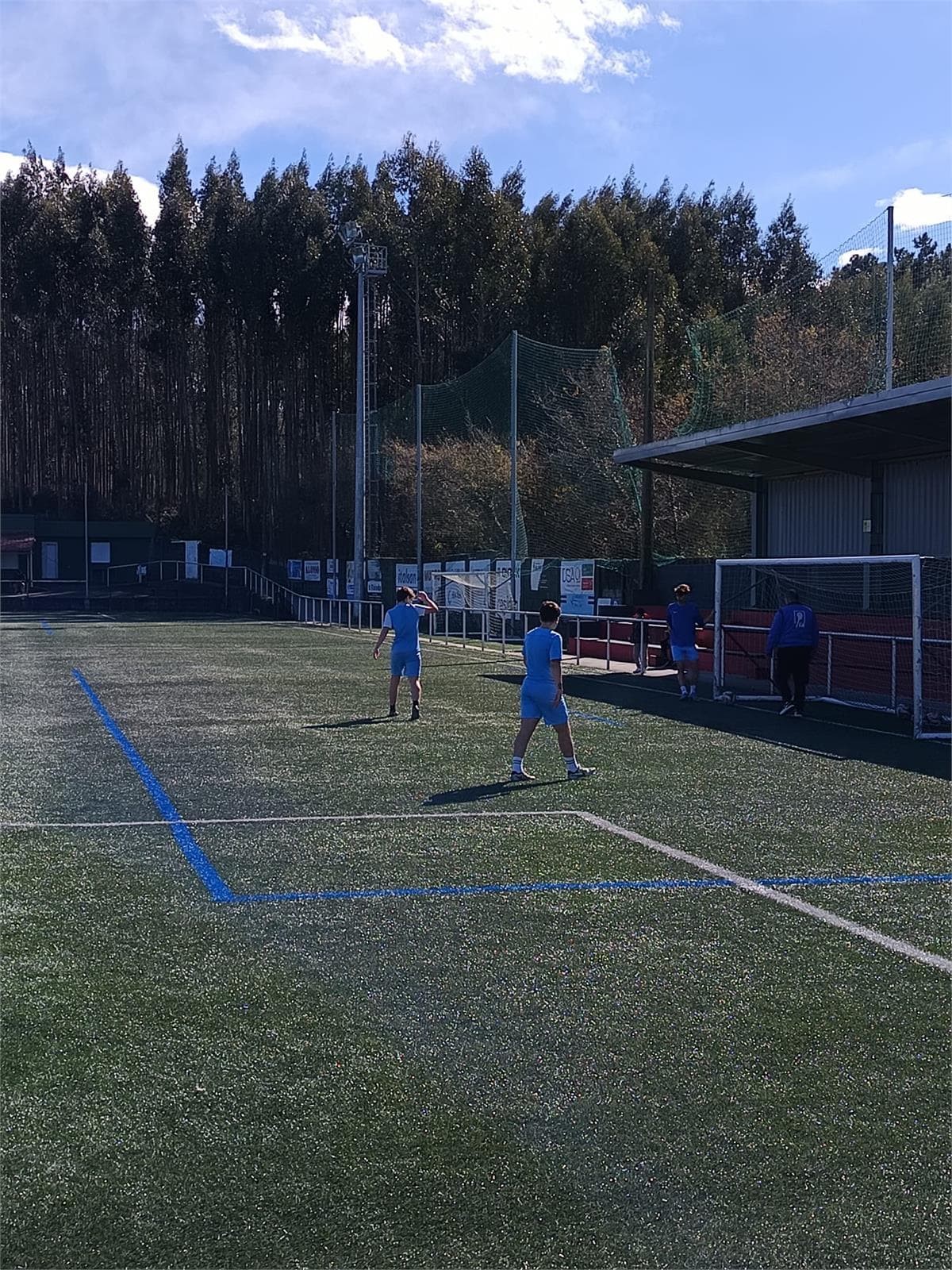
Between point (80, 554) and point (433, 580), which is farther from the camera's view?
point (80, 554)

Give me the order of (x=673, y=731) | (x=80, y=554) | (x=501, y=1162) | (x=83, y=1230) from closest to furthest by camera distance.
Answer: (x=83, y=1230), (x=501, y=1162), (x=673, y=731), (x=80, y=554)

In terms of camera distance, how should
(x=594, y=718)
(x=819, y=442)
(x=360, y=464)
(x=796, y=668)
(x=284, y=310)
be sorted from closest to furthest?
(x=594, y=718) → (x=796, y=668) → (x=819, y=442) → (x=360, y=464) → (x=284, y=310)

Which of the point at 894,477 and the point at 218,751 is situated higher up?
the point at 894,477

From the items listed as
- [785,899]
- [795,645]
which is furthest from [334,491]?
[785,899]

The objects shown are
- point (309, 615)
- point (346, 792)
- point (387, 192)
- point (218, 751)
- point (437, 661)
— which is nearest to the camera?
point (346, 792)

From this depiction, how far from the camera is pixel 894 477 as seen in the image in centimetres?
2244

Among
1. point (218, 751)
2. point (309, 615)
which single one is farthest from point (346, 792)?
point (309, 615)

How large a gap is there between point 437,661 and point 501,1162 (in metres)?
21.2

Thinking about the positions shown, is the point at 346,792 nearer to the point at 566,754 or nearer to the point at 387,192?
the point at 566,754

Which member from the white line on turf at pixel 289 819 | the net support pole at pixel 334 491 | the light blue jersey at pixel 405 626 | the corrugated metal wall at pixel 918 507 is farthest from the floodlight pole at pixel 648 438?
the white line on turf at pixel 289 819

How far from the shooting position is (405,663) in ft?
48.5

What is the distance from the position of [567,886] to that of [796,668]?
9.32m

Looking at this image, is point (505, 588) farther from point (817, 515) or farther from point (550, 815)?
point (550, 815)

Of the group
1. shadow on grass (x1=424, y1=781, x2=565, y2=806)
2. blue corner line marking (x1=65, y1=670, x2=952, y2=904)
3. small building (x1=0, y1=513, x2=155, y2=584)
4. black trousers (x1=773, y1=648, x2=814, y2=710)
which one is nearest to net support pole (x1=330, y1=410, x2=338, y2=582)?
small building (x1=0, y1=513, x2=155, y2=584)
